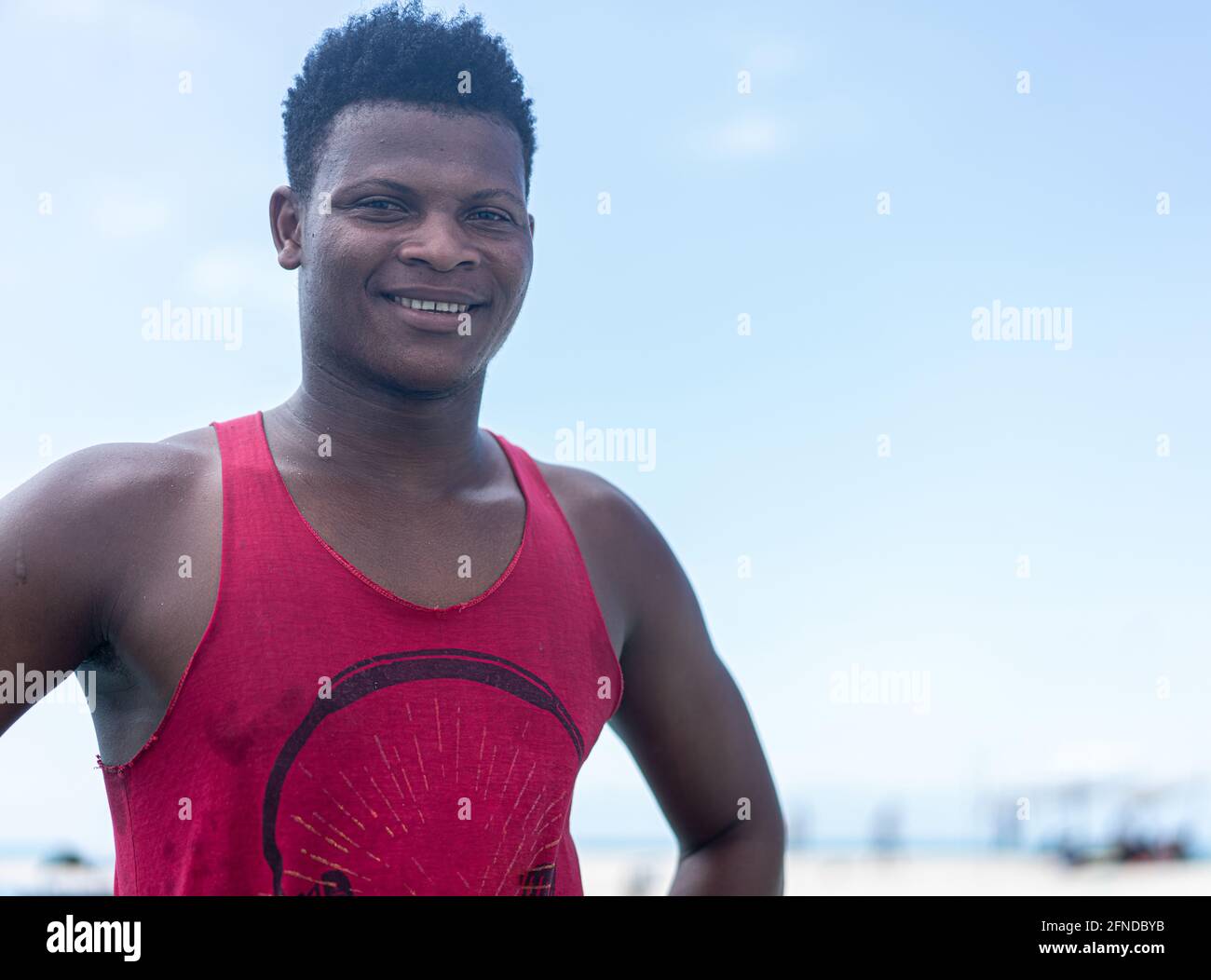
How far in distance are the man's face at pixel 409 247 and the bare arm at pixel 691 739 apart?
606 millimetres

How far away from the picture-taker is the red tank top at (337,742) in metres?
1.97

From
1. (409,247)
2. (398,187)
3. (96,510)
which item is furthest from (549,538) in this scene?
(96,510)

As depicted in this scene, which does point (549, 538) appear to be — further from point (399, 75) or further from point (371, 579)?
point (399, 75)

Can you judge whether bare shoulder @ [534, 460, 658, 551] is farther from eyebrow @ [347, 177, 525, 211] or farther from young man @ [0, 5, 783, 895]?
eyebrow @ [347, 177, 525, 211]

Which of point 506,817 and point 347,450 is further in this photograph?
point 347,450

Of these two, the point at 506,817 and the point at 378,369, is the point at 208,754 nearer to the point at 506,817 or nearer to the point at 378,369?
the point at 506,817

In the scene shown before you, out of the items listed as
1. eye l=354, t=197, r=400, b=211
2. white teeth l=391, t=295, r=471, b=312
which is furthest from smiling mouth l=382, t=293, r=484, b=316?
eye l=354, t=197, r=400, b=211

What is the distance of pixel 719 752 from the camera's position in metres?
2.72

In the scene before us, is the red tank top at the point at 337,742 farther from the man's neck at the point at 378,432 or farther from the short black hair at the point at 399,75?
the short black hair at the point at 399,75

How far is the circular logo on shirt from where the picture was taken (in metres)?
1.98
